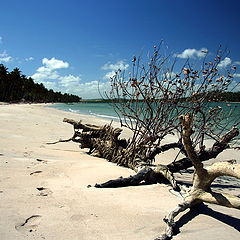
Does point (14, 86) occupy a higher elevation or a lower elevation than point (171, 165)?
higher

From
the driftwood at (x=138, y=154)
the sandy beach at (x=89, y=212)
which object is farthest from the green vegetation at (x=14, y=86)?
the sandy beach at (x=89, y=212)

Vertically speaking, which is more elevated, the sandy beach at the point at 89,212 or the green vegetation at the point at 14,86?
the green vegetation at the point at 14,86

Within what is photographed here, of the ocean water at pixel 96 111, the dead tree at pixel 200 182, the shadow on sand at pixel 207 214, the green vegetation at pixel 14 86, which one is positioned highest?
the green vegetation at pixel 14 86

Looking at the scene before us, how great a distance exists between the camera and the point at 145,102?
5.76 meters

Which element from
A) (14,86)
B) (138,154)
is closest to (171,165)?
(138,154)

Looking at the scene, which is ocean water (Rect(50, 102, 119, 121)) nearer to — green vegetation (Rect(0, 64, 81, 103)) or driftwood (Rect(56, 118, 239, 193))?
driftwood (Rect(56, 118, 239, 193))

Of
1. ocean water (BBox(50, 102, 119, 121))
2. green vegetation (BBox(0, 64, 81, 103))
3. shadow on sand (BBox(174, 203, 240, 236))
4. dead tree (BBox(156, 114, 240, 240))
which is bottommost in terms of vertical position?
ocean water (BBox(50, 102, 119, 121))

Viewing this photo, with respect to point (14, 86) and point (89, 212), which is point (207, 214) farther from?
point (14, 86)

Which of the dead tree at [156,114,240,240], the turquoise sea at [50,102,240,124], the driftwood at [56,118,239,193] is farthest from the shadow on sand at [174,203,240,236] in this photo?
the turquoise sea at [50,102,240,124]

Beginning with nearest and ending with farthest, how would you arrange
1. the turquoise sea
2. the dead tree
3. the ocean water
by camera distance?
the dead tree < the turquoise sea < the ocean water

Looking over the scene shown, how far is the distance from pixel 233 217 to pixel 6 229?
2402mm

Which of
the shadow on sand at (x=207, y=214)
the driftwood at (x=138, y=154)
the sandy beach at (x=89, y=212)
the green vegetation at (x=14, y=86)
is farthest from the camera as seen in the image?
the green vegetation at (x=14, y=86)

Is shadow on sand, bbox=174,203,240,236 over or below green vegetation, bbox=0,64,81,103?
below

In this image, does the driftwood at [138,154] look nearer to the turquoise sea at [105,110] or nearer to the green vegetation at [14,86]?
the turquoise sea at [105,110]
